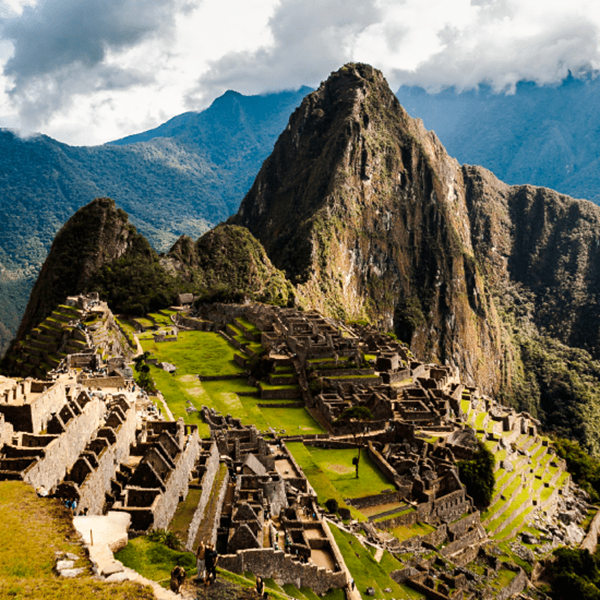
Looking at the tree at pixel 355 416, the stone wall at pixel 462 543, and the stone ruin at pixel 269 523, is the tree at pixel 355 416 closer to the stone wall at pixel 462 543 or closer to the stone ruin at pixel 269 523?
the stone wall at pixel 462 543

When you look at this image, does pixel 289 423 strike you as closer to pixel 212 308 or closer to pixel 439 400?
pixel 439 400

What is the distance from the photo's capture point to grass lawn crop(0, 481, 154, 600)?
36.2 ft

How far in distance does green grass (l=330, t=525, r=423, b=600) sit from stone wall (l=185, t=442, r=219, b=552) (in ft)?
20.9

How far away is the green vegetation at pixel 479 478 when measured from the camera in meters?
38.0

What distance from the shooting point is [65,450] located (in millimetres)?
18828

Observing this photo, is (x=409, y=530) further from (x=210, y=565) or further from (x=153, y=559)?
(x=210, y=565)

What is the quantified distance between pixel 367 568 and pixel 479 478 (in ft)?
53.6

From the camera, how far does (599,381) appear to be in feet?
529

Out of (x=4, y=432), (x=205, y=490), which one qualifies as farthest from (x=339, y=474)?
(x=4, y=432)

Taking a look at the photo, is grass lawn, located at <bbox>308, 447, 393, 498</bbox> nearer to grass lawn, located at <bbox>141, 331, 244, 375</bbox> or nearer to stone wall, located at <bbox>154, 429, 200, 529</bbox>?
stone wall, located at <bbox>154, 429, 200, 529</bbox>

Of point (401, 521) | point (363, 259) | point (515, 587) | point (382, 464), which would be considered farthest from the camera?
point (363, 259)

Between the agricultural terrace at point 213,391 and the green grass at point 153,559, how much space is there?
16779 mm

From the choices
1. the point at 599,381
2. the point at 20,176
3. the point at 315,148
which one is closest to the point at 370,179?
the point at 315,148

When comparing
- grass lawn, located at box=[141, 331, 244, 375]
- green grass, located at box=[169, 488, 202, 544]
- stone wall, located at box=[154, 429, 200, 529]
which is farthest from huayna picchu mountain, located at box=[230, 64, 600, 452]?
green grass, located at box=[169, 488, 202, 544]
